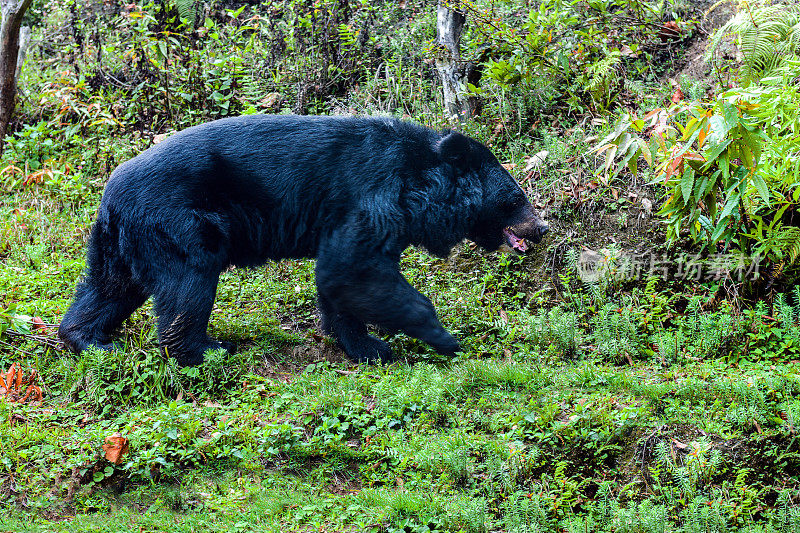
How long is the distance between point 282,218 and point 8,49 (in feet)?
6.75

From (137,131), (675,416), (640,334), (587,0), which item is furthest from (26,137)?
(675,416)

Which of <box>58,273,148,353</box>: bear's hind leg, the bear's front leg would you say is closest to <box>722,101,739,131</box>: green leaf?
the bear's front leg

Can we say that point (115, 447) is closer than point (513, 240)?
Yes

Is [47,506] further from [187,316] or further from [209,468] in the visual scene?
[187,316]

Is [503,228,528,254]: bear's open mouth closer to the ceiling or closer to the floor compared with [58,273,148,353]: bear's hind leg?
closer to the ceiling

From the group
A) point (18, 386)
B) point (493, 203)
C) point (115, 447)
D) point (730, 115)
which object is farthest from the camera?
point (493, 203)

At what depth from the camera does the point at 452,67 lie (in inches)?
316

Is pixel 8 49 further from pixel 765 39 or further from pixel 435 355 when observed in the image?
pixel 765 39

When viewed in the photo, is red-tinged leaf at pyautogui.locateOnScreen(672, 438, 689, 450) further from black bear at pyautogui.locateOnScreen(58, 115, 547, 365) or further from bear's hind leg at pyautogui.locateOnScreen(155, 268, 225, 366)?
bear's hind leg at pyautogui.locateOnScreen(155, 268, 225, 366)

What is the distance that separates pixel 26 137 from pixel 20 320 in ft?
12.9

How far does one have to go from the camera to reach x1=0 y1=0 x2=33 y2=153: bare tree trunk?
469 centimetres

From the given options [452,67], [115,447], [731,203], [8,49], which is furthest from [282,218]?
[452,67]

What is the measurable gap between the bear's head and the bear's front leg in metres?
0.89

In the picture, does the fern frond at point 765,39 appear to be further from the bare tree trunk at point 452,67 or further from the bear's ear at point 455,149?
the bare tree trunk at point 452,67
